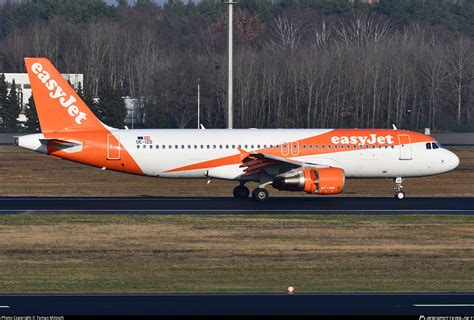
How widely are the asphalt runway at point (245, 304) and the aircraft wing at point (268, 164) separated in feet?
68.6

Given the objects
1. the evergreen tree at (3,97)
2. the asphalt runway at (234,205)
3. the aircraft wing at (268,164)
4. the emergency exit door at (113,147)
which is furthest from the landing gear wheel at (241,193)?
the evergreen tree at (3,97)

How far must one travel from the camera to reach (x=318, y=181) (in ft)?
144

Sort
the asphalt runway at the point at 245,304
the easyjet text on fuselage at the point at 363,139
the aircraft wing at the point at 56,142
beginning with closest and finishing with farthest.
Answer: the asphalt runway at the point at 245,304
the aircraft wing at the point at 56,142
the easyjet text on fuselage at the point at 363,139

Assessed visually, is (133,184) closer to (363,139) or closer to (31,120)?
(363,139)

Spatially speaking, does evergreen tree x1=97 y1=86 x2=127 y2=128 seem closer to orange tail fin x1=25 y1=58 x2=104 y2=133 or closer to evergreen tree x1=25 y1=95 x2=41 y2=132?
evergreen tree x1=25 y1=95 x2=41 y2=132

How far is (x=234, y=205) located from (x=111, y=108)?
6420cm

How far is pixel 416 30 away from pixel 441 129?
168ft

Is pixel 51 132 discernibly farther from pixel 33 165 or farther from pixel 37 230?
pixel 33 165

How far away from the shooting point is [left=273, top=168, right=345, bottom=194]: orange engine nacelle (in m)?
43.7

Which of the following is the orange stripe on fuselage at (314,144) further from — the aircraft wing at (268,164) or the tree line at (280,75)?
the tree line at (280,75)

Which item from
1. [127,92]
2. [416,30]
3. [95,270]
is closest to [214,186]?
[95,270]

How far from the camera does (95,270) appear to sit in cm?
2822

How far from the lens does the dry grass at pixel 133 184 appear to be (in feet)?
172

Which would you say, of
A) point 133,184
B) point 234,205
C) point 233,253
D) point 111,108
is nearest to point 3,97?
point 111,108
